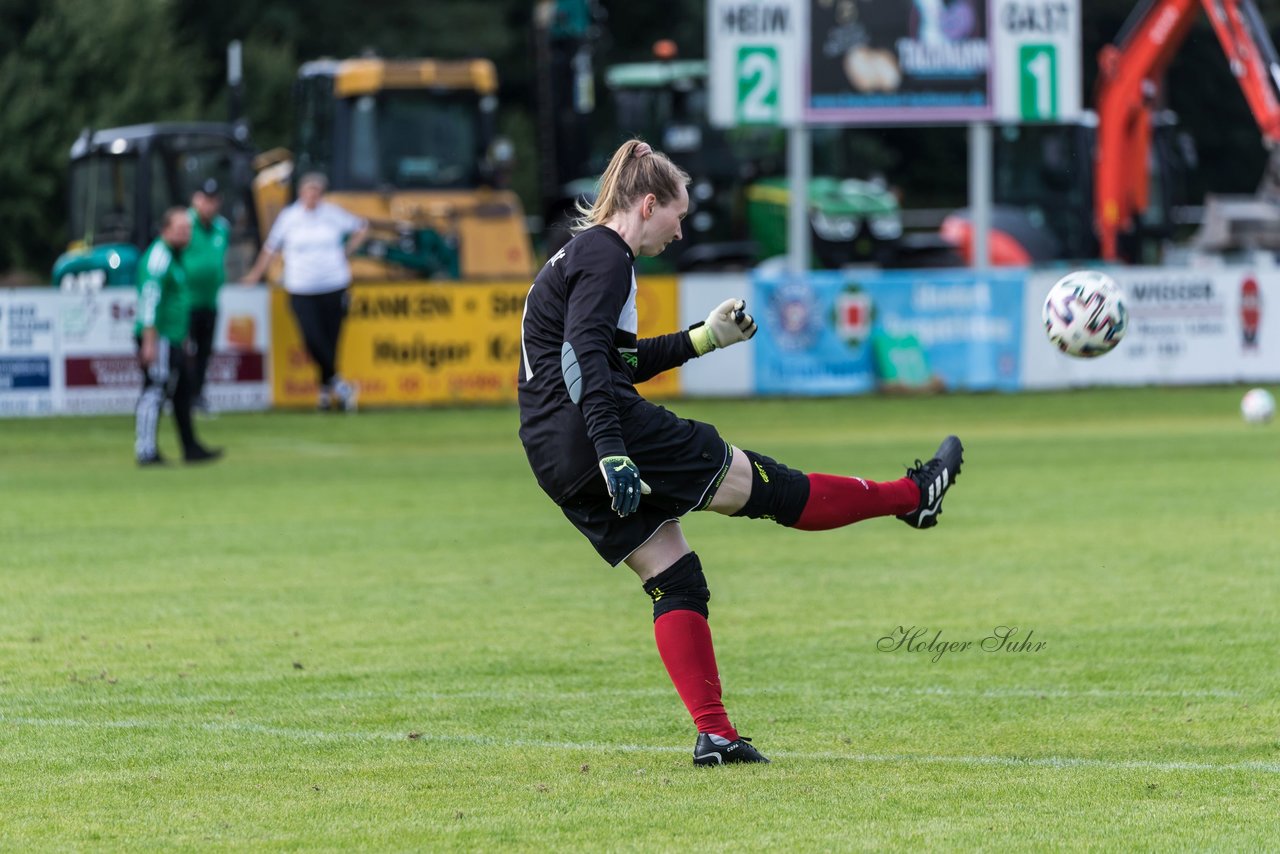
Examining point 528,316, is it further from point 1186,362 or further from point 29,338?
point 1186,362

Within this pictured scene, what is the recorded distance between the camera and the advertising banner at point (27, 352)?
2003 centimetres

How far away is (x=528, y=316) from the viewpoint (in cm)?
635

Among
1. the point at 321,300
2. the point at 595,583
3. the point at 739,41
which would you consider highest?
the point at 739,41

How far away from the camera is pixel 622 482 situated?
5.87 meters

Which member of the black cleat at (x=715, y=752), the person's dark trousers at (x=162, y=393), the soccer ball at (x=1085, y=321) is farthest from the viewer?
the person's dark trousers at (x=162, y=393)

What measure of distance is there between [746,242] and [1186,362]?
311 inches

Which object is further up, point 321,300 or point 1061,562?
point 321,300

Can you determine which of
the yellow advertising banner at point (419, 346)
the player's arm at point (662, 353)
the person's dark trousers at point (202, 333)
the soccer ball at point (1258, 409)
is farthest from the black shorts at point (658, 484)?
the yellow advertising banner at point (419, 346)

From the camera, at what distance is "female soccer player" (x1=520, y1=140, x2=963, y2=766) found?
6082mm

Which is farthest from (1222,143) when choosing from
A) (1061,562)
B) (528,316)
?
(528,316)

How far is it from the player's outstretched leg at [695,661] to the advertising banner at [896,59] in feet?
63.1

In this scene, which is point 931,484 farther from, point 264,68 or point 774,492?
point 264,68

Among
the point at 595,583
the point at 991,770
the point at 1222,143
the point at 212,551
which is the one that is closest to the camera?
the point at 991,770

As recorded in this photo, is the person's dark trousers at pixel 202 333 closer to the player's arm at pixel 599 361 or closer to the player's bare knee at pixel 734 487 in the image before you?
the player's bare knee at pixel 734 487
